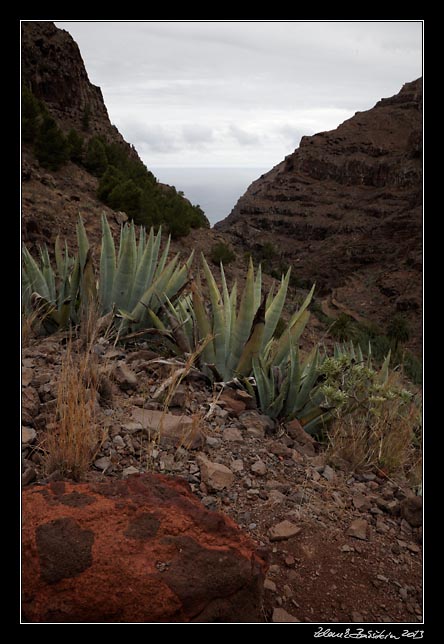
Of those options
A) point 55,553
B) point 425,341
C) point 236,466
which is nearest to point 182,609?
point 55,553

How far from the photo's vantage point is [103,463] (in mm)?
2227

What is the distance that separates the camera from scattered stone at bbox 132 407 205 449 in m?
2.47

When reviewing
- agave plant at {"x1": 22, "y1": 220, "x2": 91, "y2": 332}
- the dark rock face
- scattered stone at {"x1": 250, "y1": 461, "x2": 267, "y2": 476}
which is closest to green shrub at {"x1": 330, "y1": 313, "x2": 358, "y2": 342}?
agave plant at {"x1": 22, "y1": 220, "x2": 91, "y2": 332}

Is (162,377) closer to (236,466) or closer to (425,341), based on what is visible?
(236,466)

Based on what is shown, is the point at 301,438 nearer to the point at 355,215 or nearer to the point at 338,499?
the point at 338,499

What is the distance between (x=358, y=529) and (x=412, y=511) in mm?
363

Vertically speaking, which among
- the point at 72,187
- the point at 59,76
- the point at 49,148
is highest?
the point at 59,76

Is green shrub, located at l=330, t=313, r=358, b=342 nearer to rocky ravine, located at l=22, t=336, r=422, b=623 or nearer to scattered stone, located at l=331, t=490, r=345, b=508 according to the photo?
rocky ravine, located at l=22, t=336, r=422, b=623

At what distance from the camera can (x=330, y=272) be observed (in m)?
44.0

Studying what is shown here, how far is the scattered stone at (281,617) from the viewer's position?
1.66 m

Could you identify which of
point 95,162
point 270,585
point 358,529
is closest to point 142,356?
point 358,529

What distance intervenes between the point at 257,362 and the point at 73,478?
150cm

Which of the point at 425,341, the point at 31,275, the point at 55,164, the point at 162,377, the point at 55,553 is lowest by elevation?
the point at 55,553

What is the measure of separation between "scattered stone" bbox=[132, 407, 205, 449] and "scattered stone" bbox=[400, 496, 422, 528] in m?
1.01
